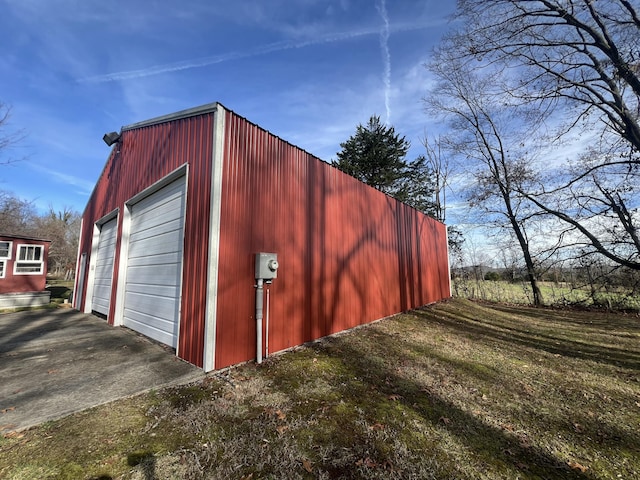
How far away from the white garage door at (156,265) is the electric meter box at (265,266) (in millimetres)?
1317

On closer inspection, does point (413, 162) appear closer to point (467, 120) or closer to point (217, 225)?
point (467, 120)

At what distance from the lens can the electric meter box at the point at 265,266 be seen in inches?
150

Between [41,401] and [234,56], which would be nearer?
[41,401]

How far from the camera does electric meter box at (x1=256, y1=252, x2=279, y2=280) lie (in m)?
3.82

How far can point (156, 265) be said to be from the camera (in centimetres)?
493

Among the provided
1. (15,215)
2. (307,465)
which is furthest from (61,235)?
(307,465)

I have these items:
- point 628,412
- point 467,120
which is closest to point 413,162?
point 467,120

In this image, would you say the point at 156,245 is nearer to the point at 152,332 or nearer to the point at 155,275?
the point at 155,275

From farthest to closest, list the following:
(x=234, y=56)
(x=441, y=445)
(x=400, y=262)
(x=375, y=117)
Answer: (x=375, y=117), (x=400, y=262), (x=234, y=56), (x=441, y=445)

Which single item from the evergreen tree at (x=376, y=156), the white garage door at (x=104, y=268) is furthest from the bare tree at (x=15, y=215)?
the evergreen tree at (x=376, y=156)

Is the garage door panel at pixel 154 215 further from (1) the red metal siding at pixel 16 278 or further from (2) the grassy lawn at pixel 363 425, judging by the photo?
(1) the red metal siding at pixel 16 278

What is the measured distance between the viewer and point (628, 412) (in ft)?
9.32

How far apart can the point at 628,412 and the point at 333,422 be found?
10.8 feet

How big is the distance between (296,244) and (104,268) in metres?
6.52
